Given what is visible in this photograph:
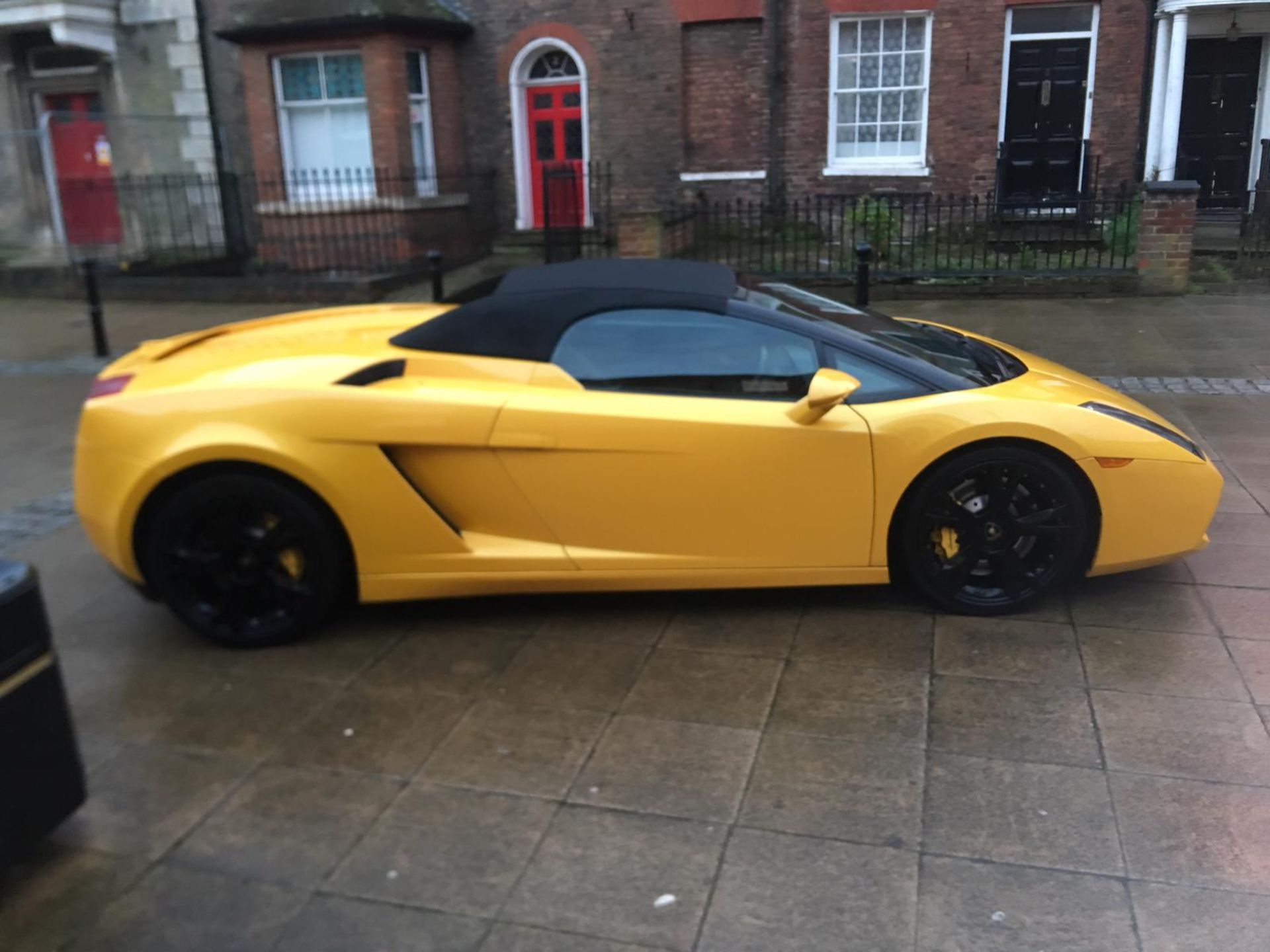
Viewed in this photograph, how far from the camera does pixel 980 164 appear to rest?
1533cm

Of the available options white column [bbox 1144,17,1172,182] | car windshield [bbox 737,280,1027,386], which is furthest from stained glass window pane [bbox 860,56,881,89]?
car windshield [bbox 737,280,1027,386]

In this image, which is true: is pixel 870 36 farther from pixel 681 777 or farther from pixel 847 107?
pixel 681 777

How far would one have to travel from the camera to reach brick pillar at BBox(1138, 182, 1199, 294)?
11750mm

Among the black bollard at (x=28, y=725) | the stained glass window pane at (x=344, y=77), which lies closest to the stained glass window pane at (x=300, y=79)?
the stained glass window pane at (x=344, y=77)

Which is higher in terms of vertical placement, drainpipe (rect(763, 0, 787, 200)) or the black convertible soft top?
drainpipe (rect(763, 0, 787, 200))

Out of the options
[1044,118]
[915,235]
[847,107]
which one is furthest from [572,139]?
[1044,118]

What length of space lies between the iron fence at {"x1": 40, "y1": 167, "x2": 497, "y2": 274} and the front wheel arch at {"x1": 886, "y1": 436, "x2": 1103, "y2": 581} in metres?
12.3

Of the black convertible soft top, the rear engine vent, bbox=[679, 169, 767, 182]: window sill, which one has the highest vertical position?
bbox=[679, 169, 767, 182]: window sill

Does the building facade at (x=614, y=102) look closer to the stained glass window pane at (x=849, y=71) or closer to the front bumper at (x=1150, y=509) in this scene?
the stained glass window pane at (x=849, y=71)

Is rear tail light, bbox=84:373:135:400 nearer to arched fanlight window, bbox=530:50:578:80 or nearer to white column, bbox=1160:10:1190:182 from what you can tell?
arched fanlight window, bbox=530:50:578:80

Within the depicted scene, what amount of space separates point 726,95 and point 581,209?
281cm

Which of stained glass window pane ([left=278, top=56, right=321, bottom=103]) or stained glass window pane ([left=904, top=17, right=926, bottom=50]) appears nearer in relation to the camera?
stained glass window pane ([left=904, top=17, right=926, bottom=50])

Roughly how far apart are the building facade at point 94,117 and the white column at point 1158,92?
13.7 meters

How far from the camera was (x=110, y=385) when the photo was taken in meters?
4.58
